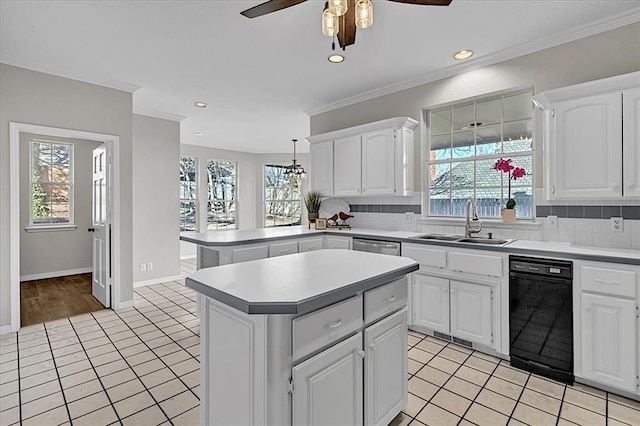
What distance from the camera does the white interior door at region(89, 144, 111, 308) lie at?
405 cm

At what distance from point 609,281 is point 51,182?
7489mm

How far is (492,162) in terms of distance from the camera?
343cm

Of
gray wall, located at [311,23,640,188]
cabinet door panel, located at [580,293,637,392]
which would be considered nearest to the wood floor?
gray wall, located at [311,23,640,188]

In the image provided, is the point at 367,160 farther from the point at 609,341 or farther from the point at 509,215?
the point at 609,341

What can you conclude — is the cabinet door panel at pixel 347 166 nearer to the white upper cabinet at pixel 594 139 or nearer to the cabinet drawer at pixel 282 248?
the cabinet drawer at pixel 282 248

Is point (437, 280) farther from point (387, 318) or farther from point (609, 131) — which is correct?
point (609, 131)

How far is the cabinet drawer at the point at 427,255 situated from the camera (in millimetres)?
2982

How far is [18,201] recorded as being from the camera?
3.29 meters

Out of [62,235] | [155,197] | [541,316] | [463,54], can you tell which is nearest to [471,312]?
[541,316]

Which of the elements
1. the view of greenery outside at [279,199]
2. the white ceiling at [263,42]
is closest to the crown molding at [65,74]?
the white ceiling at [263,42]

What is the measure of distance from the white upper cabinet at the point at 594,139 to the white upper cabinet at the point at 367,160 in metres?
1.38

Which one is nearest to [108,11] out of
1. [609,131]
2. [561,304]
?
[609,131]

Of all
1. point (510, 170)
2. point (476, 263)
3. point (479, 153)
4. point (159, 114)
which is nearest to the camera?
point (476, 263)

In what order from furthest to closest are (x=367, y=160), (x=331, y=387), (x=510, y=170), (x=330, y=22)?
(x=367, y=160) → (x=510, y=170) → (x=330, y=22) → (x=331, y=387)
